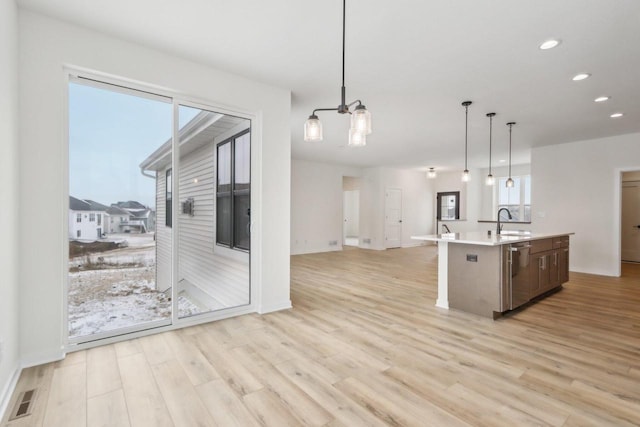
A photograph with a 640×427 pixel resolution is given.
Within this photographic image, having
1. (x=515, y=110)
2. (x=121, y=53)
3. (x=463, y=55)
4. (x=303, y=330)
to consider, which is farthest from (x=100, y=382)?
(x=515, y=110)

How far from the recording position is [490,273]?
3578 millimetres

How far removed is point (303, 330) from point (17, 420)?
209cm

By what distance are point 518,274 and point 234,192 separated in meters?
3.58

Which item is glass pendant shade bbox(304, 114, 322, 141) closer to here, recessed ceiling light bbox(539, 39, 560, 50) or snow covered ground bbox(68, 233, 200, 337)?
snow covered ground bbox(68, 233, 200, 337)

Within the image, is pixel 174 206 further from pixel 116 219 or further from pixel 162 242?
pixel 116 219

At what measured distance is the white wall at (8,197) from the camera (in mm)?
2002

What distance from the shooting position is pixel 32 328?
96.7 inches

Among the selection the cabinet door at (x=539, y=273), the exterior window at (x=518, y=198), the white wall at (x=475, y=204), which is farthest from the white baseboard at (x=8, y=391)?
the exterior window at (x=518, y=198)

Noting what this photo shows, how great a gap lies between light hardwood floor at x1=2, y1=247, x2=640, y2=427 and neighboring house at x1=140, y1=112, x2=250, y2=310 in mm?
484

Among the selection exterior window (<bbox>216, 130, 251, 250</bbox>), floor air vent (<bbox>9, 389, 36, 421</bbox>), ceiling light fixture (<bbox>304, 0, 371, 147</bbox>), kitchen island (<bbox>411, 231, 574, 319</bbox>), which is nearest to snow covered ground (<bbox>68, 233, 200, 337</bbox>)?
floor air vent (<bbox>9, 389, 36, 421</bbox>)

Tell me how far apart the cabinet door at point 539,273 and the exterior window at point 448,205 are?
6.82 meters

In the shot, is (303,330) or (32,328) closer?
(32,328)

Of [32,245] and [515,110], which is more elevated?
[515,110]

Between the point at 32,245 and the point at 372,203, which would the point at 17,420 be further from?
the point at 372,203
